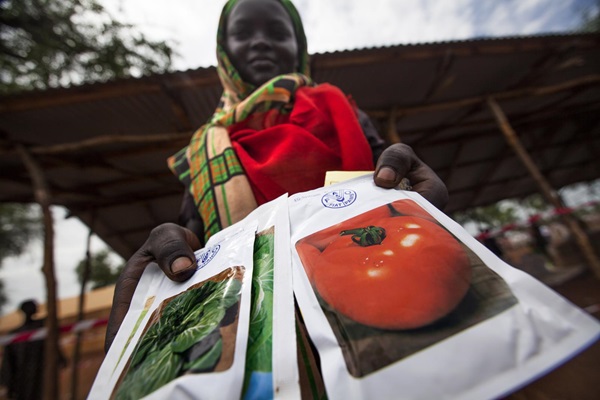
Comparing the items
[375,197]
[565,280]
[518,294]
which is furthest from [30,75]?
[565,280]

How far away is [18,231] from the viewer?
8.70 m

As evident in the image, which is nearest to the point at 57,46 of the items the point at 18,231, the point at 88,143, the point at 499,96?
the point at 88,143

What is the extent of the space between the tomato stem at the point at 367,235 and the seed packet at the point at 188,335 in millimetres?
181

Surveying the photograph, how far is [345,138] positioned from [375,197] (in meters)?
0.29

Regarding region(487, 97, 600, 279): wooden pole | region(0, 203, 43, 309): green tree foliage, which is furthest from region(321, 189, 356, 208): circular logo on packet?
region(0, 203, 43, 309): green tree foliage

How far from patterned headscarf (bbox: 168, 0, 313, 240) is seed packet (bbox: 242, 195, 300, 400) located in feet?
0.95

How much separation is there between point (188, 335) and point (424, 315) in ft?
1.02

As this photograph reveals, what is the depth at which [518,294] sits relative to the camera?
0.32 metres

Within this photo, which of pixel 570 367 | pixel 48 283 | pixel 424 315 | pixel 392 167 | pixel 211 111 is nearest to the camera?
pixel 424 315

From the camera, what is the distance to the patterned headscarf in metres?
0.76

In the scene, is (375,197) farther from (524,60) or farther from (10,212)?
(10,212)

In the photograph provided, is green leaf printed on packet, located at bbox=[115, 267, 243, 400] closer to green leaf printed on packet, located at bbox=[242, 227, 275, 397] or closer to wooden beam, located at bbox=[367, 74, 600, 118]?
green leaf printed on packet, located at bbox=[242, 227, 275, 397]

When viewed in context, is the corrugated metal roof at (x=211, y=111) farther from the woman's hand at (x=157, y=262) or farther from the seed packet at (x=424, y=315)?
the seed packet at (x=424, y=315)

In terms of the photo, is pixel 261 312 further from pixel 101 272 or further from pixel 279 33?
pixel 101 272
